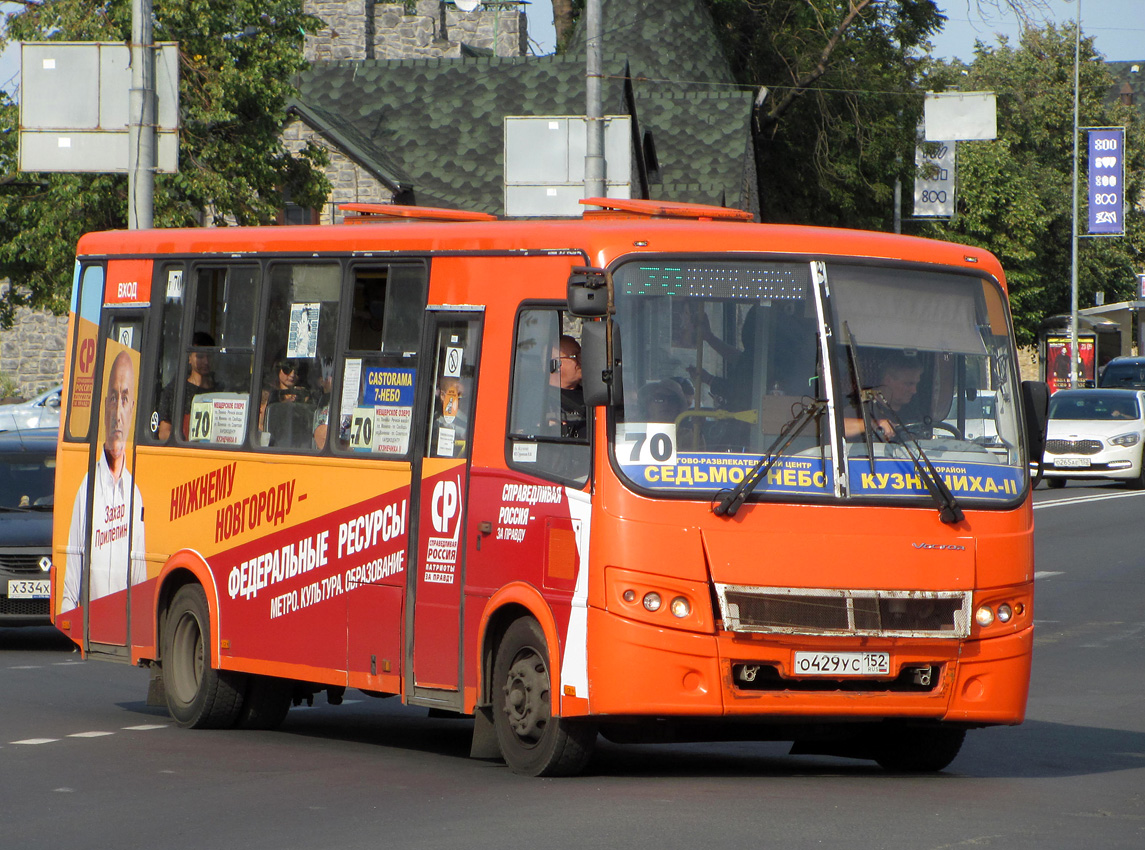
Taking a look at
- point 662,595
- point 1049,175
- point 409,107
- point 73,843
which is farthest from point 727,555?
point 1049,175

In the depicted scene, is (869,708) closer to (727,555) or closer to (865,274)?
(727,555)

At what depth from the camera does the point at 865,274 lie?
9.42 meters

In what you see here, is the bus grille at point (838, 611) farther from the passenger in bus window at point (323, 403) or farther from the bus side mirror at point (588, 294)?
the passenger in bus window at point (323, 403)

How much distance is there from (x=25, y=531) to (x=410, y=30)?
6064cm

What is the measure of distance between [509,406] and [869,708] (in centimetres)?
217

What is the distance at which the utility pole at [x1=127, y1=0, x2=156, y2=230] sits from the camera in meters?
21.0

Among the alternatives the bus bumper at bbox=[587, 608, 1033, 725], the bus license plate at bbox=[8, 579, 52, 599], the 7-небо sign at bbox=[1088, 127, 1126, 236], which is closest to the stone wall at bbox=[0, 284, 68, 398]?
the 7-небо sign at bbox=[1088, 127, 1126, 236]

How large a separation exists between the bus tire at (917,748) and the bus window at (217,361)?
13.1ft

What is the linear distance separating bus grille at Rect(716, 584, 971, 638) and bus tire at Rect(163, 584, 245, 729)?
13.2 feet

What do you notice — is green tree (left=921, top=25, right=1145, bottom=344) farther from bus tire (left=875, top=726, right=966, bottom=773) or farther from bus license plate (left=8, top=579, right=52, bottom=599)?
bus tire (left=875, top=726, right=966, bottom=773)

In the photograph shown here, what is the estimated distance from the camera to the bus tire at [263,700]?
11.9m

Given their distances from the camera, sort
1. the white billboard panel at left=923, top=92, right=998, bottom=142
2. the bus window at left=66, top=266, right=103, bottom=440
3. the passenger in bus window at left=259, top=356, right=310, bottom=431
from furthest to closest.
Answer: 1. the white billboard panel at left=923, top=92, right=998, bottom=142
2. the bus window at left=66, top=266, right=103, bottom=440
3. the passenger in bus window at left=259, top=356, right=310, bottom=431

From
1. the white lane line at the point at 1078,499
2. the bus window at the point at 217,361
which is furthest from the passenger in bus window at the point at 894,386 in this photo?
the white lane line at the point at 1078,499

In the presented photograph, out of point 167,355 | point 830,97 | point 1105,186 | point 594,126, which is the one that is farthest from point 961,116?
point 1105,186
